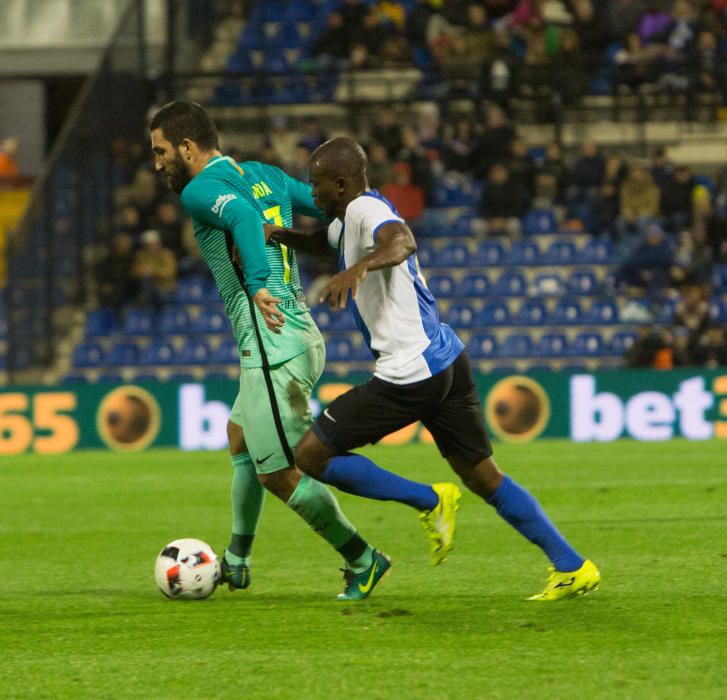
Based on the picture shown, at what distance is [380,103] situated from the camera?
20094 mm

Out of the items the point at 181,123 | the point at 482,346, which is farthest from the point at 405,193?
the point at 181,123

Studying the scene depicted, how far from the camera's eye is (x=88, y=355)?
18.4 m

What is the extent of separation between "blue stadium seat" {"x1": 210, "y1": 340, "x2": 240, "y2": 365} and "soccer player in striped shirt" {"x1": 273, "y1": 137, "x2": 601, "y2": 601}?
12537 millimetres

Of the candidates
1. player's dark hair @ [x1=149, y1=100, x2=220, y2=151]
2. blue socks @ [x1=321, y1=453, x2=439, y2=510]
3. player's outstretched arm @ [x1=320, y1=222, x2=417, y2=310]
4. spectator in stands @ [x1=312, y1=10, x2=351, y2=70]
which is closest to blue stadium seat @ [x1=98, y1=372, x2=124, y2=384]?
spectator in stands @ [x1=312, y1=10, x2=351, y2=70]

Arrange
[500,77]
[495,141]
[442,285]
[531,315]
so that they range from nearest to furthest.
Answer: [531,315], [442,285], [495,141], [500,77]

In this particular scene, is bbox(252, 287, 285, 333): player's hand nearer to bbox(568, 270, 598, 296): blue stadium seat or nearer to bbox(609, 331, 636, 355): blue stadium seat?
bbox(609, 331, 636, 355): blue stadium seat

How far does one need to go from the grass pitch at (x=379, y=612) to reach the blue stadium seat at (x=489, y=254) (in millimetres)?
8661

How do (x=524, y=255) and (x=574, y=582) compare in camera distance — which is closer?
(x=574, y=582)

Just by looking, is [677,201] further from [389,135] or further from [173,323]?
[173,323]

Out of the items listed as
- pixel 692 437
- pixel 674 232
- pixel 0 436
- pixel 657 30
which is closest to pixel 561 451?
pixel 692 437

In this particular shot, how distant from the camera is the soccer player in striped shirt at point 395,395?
18.0 feet

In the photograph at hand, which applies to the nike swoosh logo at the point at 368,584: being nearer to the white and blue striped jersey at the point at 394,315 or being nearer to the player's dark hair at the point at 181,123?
the white and blue striped jersey at the point at 394,315

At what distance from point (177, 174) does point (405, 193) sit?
13.0m

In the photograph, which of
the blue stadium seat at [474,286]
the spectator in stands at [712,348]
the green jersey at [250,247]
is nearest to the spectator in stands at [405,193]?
the blue stadium seat at [474,286]
